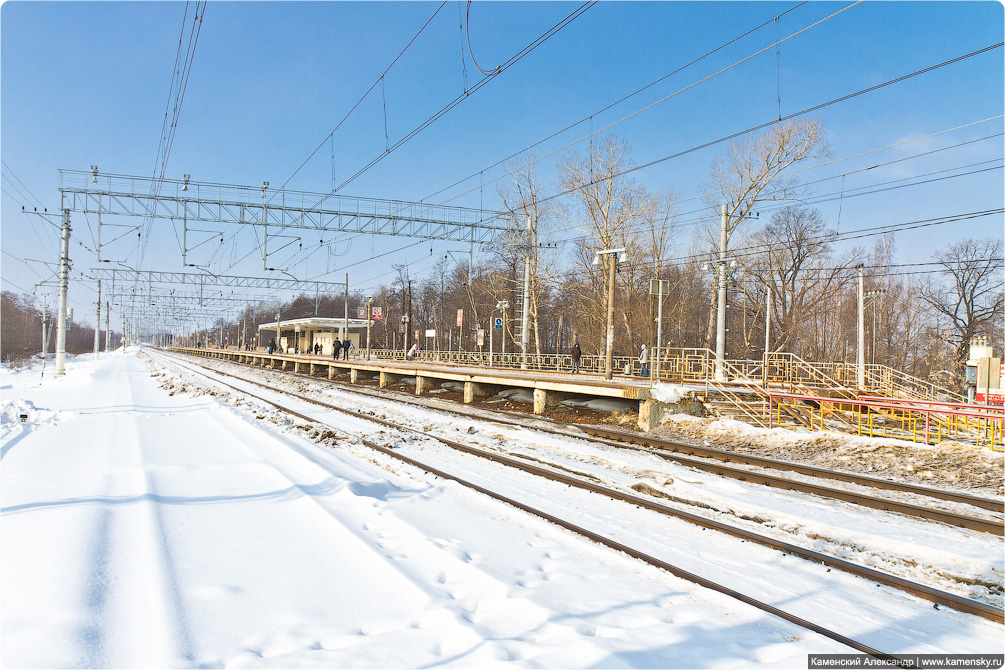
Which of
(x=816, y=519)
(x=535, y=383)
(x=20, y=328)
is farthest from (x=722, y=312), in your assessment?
(x=20, y=328)

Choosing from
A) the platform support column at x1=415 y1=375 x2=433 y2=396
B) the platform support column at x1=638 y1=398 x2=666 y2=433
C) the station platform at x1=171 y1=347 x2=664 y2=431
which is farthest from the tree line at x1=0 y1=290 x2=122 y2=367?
the platform support column at x1=638 y1=398 x2=666 y2=433

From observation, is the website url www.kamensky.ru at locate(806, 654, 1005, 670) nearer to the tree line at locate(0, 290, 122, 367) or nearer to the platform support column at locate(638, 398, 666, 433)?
the platform support column at locate(638, 398, 666, 433)

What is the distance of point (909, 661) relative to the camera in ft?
13.5

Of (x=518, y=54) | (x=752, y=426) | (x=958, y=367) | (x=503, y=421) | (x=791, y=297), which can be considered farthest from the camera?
(x=791, y=297)

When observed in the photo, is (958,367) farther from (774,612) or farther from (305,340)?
(305,340)

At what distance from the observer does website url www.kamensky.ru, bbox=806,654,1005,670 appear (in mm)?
4090

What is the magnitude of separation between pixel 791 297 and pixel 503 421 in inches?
1432

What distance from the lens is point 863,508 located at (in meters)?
8.58

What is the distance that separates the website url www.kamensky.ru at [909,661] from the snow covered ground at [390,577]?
0.10 metres

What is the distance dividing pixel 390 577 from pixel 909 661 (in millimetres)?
3928

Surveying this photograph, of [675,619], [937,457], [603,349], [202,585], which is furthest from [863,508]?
[603,349]

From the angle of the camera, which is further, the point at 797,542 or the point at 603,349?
the point at 603,349

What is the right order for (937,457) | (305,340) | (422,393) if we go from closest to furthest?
(937,457) → (422,393) → (305,340)

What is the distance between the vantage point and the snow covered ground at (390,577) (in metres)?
3.94
